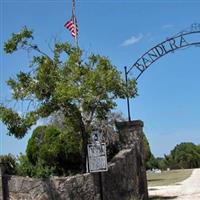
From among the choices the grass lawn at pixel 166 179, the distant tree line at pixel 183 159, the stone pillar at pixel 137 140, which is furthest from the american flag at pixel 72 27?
the distant tree line at pixel 183 159

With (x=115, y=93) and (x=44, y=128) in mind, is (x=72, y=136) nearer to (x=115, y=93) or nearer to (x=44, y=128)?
(x=115, y=93)

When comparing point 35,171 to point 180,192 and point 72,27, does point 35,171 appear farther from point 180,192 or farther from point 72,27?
point 180,192

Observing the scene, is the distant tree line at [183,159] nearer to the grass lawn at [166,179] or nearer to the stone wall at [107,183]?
the grass lawn at [166,179]

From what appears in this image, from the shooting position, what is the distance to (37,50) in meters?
16.9

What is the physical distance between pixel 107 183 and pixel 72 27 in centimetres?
851

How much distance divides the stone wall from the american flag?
5.10m

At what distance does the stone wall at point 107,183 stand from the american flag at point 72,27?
5100mm

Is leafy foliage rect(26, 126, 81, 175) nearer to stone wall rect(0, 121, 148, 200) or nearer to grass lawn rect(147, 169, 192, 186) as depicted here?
stone wall rect(0, 121, 148, 200)

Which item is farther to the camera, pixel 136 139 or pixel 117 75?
pixel 136 139

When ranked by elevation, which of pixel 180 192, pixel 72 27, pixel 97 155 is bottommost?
pixel 180 192

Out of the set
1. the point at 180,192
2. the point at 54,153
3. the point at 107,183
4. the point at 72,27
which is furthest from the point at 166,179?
the point at 107,183

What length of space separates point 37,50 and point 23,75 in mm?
892

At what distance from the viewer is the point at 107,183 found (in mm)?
16422

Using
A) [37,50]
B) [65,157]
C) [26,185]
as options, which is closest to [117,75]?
[37,50]
